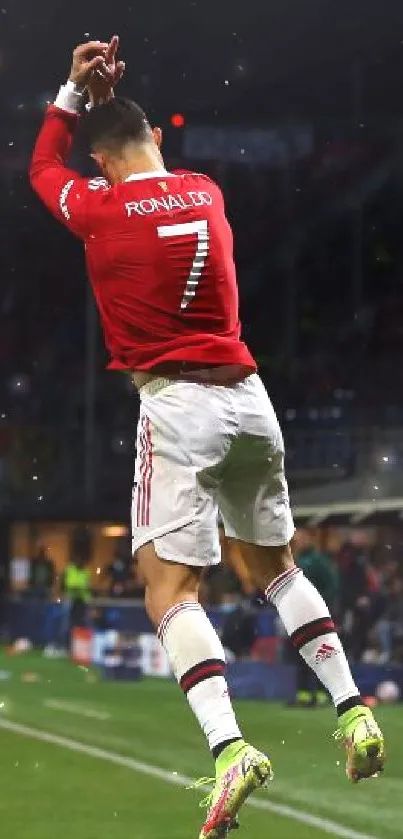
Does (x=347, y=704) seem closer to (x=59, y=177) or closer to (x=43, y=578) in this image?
(x=59, y=177)

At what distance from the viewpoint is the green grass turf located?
6.43 meters

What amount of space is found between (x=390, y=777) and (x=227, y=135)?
440 inches

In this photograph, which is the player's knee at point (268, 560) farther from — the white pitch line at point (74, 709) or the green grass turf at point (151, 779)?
the white pitch line at point (74, 709)

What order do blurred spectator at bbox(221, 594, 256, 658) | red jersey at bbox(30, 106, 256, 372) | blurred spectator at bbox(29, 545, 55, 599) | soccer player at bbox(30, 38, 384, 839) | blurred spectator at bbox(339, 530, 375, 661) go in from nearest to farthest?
soccer player at bbox(30, 38, 384, 839) < red jersey at bbox(30, 106, 256, 372) < blurred spectator at bbox(339, 530, 375, 661) < blurred spectator at bbox(221, 594, 256, 658) < blurred spectator at bbox(29, 545, 55, 599)

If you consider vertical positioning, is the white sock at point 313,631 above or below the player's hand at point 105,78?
below

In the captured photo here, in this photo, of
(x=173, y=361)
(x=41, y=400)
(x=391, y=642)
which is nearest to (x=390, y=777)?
(x=173, y=361)

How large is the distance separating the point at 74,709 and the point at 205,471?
8655 mm

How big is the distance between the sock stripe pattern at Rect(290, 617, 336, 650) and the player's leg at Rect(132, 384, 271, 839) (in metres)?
0.23

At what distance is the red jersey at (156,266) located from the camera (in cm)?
375

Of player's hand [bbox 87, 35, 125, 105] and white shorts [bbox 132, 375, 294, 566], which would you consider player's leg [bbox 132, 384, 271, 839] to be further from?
player's hand [bbox 87, 35, 125, 105]

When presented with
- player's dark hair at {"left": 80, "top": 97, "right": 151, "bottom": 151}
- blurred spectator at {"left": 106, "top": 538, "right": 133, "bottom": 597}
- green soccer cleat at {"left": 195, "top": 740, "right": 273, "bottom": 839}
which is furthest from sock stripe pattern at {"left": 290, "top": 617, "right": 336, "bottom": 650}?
blurred spectator at {"left": 106, "top": 538, "right": 133, "bottom": 597}

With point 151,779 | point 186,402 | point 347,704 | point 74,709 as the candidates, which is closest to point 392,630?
point 74,709

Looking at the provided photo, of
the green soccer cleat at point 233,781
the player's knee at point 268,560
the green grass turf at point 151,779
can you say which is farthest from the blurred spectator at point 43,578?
the green soccer cleat at point 233,781

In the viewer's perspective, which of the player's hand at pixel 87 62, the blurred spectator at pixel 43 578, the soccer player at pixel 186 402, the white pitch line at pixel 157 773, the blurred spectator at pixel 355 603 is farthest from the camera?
the blurred spectator at pixel 43 578
